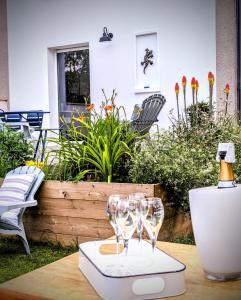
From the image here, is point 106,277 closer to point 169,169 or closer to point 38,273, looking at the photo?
point 38,273

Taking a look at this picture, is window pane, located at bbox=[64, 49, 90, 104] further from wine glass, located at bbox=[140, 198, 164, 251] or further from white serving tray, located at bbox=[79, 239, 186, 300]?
white serving tray, located at bbox=[79, 239, 186, 300]

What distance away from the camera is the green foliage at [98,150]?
3.75 meters

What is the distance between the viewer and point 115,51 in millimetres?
8734

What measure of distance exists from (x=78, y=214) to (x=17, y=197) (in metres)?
0.49

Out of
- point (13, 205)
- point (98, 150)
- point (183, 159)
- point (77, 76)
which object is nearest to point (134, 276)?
point (183, 159)

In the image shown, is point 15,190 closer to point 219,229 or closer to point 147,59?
point 219,229

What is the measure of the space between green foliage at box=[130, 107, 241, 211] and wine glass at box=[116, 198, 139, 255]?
1780 mm

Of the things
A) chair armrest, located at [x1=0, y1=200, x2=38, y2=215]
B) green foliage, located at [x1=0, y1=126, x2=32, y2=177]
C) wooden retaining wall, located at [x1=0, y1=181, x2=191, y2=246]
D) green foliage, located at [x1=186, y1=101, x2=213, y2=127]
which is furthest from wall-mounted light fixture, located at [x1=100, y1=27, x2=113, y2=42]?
chair armrest, located at [x1=0, y1=200, x2=38, y2=215]

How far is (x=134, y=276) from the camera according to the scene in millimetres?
1251

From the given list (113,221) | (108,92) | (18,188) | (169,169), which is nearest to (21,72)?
(108,92)

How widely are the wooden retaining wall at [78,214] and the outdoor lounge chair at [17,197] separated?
0.39 ft

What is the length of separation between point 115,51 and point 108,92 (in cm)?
74

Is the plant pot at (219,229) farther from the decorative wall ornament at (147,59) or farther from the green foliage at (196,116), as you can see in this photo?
the decorative wall ornament at (147,59)

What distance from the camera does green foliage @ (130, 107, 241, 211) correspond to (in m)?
3.30
